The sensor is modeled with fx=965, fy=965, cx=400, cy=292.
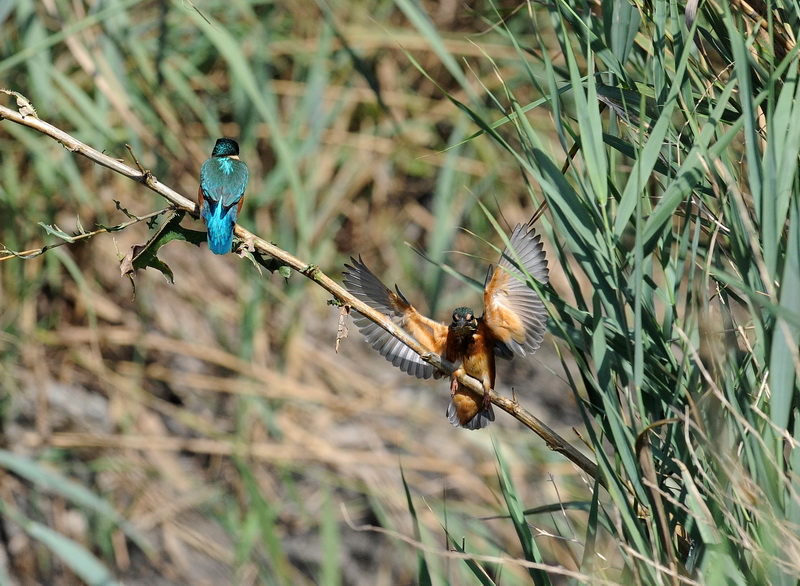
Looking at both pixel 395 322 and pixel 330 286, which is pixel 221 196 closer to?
pixel 395 322

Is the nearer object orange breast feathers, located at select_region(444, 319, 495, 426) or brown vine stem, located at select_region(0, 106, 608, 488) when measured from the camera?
brown vine stem, located at select_region(0, 106, 608, 488)

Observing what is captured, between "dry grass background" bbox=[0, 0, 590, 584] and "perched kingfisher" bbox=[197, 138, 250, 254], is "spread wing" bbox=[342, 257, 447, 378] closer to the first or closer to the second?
"perched kingfisher" bbox=[197, 138, 250, 254]

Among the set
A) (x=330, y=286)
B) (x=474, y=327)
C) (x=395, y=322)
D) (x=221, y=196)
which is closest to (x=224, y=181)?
(x=221, y=196)

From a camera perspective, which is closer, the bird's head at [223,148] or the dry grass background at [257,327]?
the bird's head at [223,148]

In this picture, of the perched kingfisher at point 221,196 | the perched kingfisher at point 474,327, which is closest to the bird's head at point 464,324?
the perched kingfisher at point 474,327

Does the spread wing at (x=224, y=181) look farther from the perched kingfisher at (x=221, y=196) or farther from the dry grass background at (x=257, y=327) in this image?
the dry grass background at (x=257, y=327)

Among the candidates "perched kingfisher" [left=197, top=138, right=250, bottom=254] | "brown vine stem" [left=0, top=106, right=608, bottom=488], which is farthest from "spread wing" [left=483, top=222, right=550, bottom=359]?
"perched kingfisher" [left=197, top=138, right=250, bottom=254]

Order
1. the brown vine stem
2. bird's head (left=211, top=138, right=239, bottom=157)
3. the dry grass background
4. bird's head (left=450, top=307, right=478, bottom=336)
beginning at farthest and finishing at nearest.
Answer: the dry grass background
bird's head (left=211, top=138, right=239, bottom=157)
bird's head (left=450, top=307, right=478, bottom=336)
the brown vine stem

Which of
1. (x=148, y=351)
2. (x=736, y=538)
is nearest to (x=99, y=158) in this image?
(x=736, y=538)
